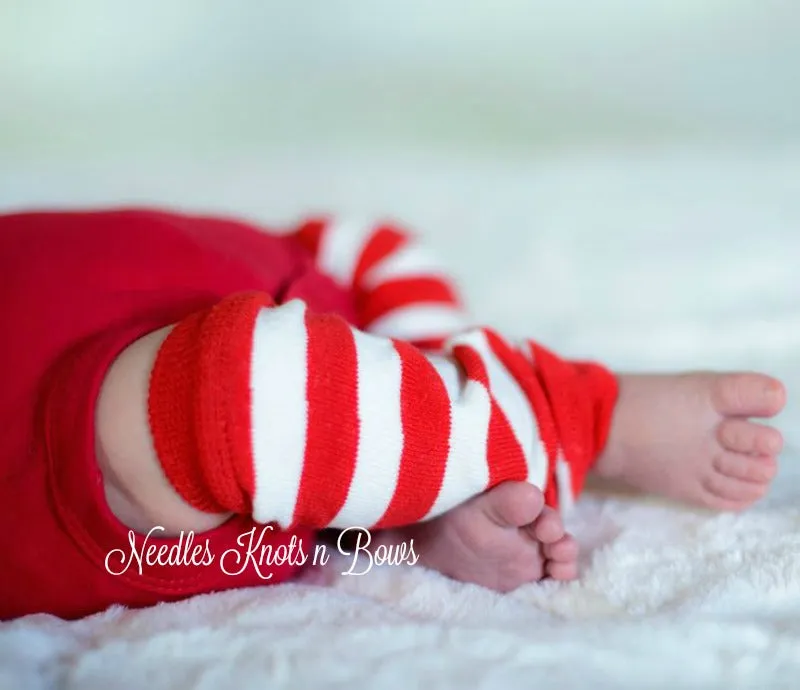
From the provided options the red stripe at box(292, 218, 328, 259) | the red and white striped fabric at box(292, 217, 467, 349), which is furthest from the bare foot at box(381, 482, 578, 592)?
the red stripe at box(292, 218, 328, 259)

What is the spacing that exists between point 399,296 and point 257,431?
16.2 inches

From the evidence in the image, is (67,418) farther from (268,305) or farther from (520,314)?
(520,314)

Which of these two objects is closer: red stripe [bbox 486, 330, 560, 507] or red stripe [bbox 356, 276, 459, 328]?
red stripe [bbox 486, 330, 560, 507]

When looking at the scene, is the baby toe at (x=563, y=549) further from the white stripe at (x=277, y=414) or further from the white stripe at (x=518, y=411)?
the white stripe at (x=277, y=414)

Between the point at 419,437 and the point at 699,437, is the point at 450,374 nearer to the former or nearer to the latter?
the point at 419,437

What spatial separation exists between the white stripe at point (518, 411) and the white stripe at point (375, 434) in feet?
0.33

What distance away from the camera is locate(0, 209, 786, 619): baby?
58 centimetres

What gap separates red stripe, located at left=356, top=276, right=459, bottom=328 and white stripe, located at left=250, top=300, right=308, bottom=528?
36 cm

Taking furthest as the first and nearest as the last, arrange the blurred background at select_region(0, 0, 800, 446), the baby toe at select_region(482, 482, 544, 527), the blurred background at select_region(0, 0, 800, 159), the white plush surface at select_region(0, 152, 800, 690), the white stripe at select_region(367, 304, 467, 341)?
the blurred background at select_region(0, 0, 800, 159) < the blurred background at select_region(0, 0, 800, 446) < the white stripe at select_region(367, 304, 467, 341) < the baby toe at select_region(482, 482, 544, 527) < the white plush surface at select_region(0, 152, 800, 690)

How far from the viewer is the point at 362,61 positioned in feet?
5.26

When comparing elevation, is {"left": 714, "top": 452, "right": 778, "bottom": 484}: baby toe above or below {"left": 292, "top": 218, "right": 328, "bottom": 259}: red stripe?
below

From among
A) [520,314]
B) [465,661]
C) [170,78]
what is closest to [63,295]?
[465,661]

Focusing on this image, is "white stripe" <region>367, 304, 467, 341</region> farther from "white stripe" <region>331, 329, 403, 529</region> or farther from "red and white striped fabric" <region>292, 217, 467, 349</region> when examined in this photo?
"white stripe" <region>331, 329, 403, 529</region>

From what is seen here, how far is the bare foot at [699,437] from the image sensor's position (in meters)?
0.74
